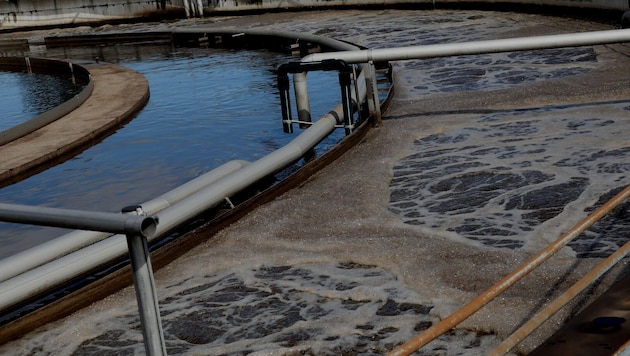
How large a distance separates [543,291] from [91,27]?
89.0ft

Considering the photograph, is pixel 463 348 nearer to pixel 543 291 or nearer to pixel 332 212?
pixel 543 291

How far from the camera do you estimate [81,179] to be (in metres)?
8.99

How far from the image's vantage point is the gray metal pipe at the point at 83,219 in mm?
2307

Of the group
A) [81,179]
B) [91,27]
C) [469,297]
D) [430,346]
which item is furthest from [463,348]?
[91,27]

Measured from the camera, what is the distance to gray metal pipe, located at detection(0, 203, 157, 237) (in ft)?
7.57

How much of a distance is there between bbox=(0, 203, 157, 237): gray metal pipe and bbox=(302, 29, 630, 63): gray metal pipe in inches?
232

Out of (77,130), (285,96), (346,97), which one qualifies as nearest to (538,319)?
(346,97)

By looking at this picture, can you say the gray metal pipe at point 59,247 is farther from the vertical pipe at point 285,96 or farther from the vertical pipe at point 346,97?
the vertical pipe at point 285,96

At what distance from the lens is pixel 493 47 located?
8.23 m

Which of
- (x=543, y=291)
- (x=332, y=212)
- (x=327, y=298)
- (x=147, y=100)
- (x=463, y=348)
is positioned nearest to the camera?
(x=463, y=348)

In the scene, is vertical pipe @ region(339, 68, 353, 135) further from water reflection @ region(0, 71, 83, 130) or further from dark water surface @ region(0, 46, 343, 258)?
water reflection @ region(0, 71, 83, 130)

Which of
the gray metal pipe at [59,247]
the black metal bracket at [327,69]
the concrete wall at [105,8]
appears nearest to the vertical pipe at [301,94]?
the black metal bracket at [327,69]

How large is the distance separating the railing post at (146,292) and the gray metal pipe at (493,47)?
5.93 meters

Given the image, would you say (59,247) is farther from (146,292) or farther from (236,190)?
(146,292)
